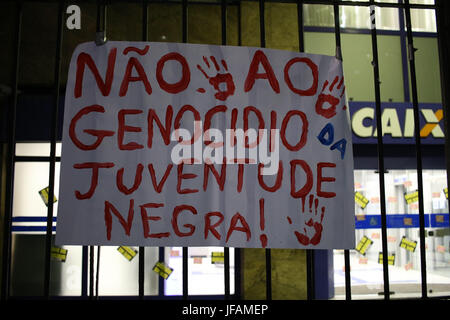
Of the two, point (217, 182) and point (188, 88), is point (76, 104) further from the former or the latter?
point (217, 182)

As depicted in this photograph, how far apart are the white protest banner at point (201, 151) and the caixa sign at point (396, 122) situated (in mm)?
5101

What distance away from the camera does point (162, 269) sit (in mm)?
6746

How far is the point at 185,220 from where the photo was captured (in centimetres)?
208

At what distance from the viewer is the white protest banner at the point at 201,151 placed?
2070 millimetres

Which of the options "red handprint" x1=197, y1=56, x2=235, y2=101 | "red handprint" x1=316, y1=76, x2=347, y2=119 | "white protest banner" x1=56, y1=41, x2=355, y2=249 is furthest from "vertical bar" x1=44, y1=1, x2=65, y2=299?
"red handprint" x1=316, y1=76, x2=347, y2=119

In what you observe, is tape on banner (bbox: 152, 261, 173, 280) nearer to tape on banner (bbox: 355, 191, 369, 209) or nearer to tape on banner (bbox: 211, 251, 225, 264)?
tape on banner (bbox: 211, 251, 225, 264)

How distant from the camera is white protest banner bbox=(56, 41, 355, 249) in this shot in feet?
6.79

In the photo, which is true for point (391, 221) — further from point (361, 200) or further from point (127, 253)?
point (127, 253)

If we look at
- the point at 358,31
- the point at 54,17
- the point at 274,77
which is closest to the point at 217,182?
the point at 274,77

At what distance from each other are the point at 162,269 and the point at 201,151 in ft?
16.7

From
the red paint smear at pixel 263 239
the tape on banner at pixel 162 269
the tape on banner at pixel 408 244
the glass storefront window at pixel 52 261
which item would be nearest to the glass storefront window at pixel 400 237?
the tape on banner at pixel 408 244

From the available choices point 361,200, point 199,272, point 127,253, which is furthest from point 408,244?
point 127,253

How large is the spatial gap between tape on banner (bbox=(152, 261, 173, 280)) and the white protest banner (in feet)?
16.1

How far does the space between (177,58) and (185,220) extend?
0.88 metres
